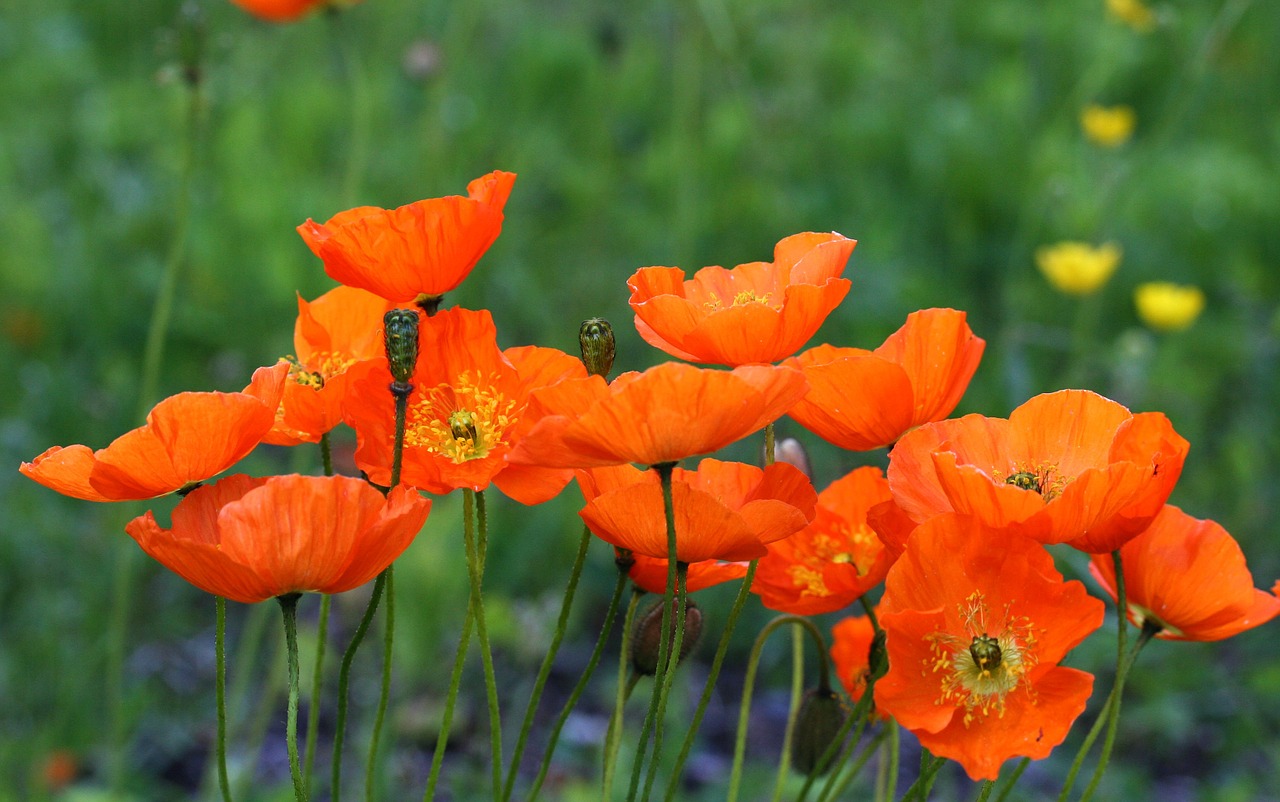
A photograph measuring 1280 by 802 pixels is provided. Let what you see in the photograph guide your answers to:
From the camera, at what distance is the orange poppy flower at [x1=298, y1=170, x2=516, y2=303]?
2.16 ft

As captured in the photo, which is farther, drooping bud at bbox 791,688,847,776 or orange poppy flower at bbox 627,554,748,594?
drooping bud at bbox 791,688,847,776

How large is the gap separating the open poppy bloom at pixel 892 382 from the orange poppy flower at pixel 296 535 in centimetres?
21

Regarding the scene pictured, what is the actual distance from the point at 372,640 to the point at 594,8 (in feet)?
8.56

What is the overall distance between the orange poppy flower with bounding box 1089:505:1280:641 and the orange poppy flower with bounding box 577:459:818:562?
17 centimetres

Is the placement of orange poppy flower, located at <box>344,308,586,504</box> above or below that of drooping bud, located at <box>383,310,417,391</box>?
below

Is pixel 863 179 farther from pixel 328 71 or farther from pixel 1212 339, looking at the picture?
pixel 328 71

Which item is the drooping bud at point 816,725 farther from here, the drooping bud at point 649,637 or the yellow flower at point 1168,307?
the yellow flower at point 1168,307

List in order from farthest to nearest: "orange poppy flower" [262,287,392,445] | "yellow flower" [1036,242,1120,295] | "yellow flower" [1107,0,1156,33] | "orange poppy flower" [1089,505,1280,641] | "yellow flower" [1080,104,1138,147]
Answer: "yellow flower" [1080,104,1138,147], "yellow flower" [1107,0,1156,33], "yellow flower" [1036,242,1120,295], "orange poppy flower" [262,287,392,445], "orange poppy flower" [1089,505,1280,641]

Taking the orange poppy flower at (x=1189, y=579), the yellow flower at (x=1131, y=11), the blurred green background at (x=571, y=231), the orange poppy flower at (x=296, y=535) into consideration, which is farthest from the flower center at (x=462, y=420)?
the yellow flower at (x=1131, y=11)

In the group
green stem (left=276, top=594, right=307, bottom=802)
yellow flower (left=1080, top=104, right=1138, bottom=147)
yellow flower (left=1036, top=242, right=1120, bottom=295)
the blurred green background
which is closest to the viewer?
green stem (left=276, top=594, right=307, bottom=802)

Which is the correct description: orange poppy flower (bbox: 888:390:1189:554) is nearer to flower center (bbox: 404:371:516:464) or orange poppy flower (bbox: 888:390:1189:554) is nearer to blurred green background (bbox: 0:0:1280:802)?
flower center (bbox: 404:371:516:464)

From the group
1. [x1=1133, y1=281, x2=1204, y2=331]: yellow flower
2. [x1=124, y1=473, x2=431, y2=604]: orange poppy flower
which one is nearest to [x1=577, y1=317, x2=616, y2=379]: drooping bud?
[x1=124, y1=473, x2=431, y2=604]: orange poppy flower

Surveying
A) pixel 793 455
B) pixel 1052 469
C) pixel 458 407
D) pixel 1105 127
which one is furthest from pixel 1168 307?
pixel 458 407

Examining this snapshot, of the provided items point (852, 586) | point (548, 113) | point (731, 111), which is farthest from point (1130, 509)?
point (548, 113)
